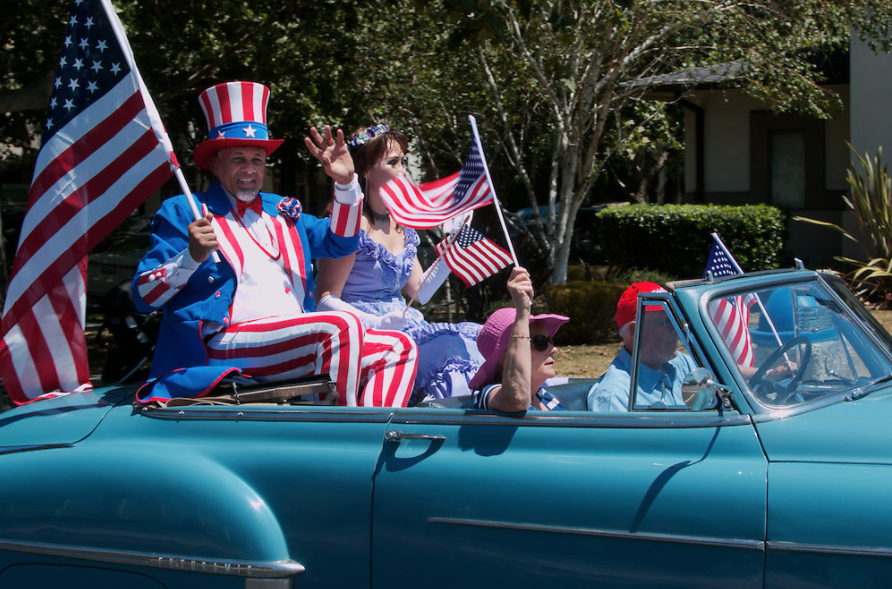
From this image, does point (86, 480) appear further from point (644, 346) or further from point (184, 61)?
point (184, 61)

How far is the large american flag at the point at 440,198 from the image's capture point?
11.6 feet

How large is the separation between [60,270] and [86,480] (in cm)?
84

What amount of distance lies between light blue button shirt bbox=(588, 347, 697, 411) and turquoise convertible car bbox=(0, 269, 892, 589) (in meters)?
0.37

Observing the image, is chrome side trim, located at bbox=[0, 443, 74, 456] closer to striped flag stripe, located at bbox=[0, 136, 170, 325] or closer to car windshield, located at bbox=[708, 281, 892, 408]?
striped flag stripe, located at bbox=[0, 136, 170, 325]

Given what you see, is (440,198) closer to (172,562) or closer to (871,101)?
(172,562)

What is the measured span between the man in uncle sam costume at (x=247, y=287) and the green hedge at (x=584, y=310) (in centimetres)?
597

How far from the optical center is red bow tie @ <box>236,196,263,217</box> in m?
3.38

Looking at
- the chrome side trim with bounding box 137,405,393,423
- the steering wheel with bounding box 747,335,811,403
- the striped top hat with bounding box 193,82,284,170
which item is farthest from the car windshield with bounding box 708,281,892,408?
the striped top hat with bounding box 193,82,284,170

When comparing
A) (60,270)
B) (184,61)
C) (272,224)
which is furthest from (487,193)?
(184,61)

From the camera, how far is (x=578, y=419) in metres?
2.33

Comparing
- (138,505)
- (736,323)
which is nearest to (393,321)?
(138,505)

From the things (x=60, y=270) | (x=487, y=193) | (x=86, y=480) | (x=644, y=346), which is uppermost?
(x=487, y=193)

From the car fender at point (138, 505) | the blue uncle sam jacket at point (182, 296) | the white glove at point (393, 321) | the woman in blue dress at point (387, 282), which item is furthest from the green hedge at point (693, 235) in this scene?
the car fender at point (138, 505)

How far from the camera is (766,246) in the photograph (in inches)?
522
